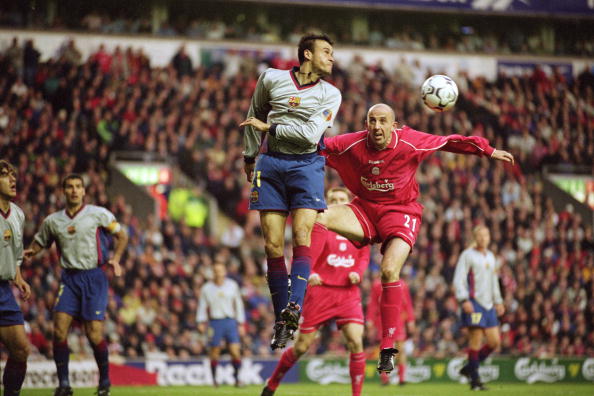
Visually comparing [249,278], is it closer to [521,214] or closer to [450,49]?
[521,214]

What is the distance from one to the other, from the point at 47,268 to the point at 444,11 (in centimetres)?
1650

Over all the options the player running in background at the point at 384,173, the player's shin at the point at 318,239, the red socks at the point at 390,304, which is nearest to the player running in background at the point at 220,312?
the player's shin at the point at 318,239

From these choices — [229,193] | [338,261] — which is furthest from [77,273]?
[229,193]

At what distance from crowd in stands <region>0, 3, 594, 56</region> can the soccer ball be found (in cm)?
1738

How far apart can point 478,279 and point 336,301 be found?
3.77m

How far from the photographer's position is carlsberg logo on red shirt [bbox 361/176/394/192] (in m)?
9.28

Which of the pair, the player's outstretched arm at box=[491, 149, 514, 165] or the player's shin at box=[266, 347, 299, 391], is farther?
the player's shin at box=[266, 347, 299, 391]

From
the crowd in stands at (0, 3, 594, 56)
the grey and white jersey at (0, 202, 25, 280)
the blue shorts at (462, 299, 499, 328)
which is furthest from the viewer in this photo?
the crowd in stands at (0, 3, 594, 56)

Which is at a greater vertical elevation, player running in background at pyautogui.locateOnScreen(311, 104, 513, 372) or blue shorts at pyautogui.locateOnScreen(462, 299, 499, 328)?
player running in background at pyautogui.locateOnScreen(311, 104, 513, 372)

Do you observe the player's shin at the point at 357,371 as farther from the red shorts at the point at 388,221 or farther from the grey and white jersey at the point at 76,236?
the grey and white jersey at the point at 76,236

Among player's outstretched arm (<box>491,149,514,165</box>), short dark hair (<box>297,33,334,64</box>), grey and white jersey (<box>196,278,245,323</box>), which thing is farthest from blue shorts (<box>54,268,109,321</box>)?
player's outstretched arm (<box>491,149,514,165</box>)

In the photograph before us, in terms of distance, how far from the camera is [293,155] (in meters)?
8.20

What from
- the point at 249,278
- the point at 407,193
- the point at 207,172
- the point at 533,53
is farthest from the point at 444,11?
the point at 407,193

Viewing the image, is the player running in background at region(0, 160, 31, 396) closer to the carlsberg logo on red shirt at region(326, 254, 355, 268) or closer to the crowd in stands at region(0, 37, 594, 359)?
the carlsberg logo on red shirt at region(326, 254, 355, 268)
